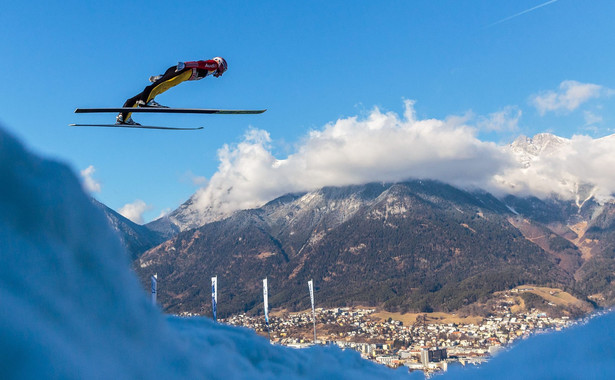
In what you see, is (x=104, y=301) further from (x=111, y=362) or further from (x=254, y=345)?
(x=254, y=345)

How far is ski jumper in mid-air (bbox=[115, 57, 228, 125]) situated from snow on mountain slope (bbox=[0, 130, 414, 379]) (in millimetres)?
4980

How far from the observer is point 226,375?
13367mm

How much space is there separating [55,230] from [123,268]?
1.80 metres

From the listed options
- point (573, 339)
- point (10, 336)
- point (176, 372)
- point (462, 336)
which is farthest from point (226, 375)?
point (462, 336)

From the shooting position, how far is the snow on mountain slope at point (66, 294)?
7152 mm

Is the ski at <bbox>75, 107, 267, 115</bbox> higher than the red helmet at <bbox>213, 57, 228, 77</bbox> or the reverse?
the reverse

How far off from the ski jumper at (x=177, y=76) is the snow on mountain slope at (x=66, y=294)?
4.96 m

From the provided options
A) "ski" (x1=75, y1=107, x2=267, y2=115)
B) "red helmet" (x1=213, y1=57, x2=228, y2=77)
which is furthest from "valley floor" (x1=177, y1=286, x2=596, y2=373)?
"red helmet" (x1=213, y1=57, x2=228, y2=77)

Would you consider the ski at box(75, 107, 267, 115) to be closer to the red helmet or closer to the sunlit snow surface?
the red helmet

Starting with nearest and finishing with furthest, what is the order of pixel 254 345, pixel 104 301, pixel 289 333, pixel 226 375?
pixel 104 301, pixel 226 375, pixel 254 345, pixel 289 333

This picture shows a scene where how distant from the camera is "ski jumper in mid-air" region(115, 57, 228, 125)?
14.0 metres

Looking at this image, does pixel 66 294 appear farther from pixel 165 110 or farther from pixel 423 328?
pixel 423 328

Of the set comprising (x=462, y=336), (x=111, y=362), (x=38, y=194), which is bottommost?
(x=462, y=336)

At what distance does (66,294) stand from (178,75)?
720 cm
